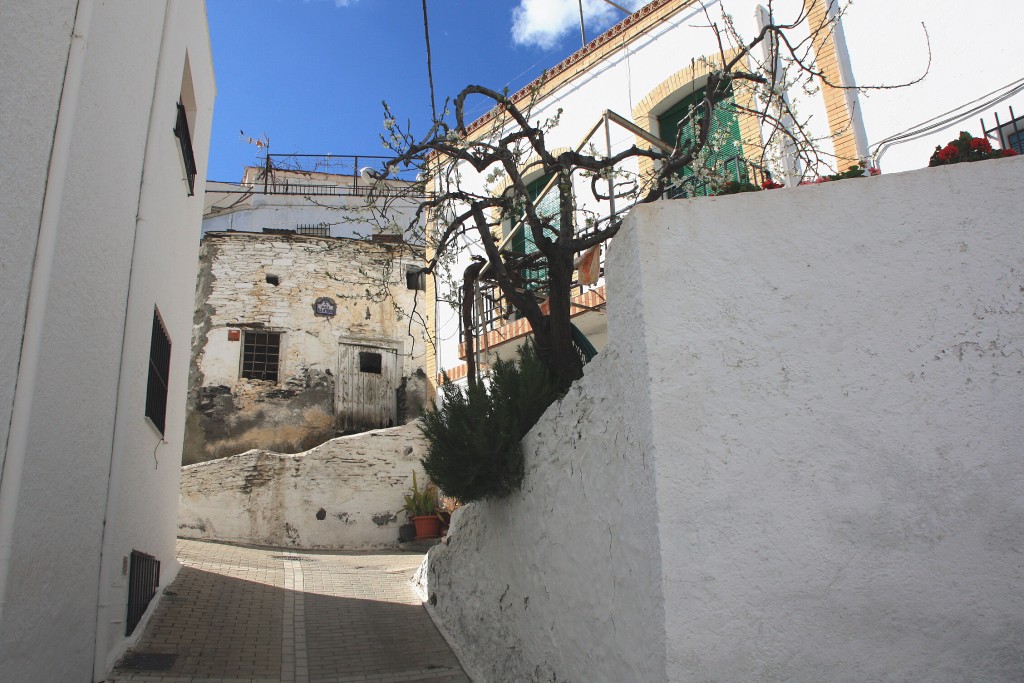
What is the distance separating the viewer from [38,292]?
149 inches

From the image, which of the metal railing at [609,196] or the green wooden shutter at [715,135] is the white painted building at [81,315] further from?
the green wooden shutter at [715,135]

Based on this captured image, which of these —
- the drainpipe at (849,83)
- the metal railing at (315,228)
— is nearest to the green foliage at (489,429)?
the drainpipe at (849,83)

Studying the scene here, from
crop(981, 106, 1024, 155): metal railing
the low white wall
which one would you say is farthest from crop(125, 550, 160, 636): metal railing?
crop(981, 106, 1024, 155): metal railing

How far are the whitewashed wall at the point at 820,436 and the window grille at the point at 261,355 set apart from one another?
12.8 m

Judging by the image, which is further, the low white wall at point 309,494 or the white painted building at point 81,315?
the low white wall at point 309,494

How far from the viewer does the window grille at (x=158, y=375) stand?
720cm

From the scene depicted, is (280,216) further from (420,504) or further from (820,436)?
(820,436)

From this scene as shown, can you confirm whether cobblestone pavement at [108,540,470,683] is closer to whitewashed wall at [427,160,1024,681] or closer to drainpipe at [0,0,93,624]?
drainpipe at [0,0,93,624]

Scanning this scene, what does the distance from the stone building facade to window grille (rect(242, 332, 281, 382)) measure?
Result: 0.02 m

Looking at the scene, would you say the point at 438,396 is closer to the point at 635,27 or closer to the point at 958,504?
the point at 635,27

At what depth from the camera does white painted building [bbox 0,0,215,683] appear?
3615 mm

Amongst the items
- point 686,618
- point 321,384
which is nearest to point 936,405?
point 686,618

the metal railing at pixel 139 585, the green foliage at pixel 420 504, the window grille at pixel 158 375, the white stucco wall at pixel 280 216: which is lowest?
the metal railing at pixel 139 585

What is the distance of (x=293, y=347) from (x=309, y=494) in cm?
423
